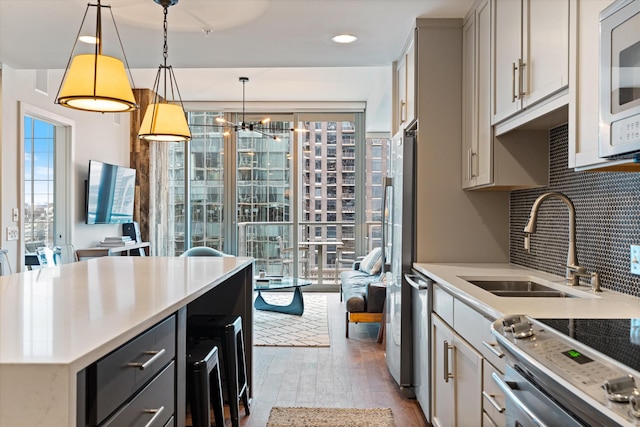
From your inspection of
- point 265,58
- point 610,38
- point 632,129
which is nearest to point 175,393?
point 632,129

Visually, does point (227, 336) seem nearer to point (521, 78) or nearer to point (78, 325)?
point (78, 325)

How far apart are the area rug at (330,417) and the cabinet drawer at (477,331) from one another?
996 mm

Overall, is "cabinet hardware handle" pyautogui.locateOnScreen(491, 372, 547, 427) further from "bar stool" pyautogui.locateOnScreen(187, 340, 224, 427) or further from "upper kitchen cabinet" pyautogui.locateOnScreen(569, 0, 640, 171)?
"bar stool" pyautogui.locateOnScreen(187, 340, 224, 427)

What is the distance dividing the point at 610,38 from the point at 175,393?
176 centimetres

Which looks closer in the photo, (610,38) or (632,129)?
(632,129)

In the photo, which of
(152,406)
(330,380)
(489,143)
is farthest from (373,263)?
(152,406)

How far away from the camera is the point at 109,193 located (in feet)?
19.8

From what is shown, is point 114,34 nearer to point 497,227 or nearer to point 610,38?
point 497,227

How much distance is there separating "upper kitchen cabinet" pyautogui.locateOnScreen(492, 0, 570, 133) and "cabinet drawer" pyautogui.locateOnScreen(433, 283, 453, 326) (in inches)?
34.5

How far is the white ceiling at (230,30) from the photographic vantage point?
2965mm

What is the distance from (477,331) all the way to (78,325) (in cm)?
137

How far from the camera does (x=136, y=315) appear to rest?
1368 mm

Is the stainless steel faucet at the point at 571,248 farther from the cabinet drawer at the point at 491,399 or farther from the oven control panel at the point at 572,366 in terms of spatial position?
the oven control panel at the point at 572,366

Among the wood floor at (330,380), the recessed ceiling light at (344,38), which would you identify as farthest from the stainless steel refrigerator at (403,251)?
the recessed ceiling light at (344,38)
